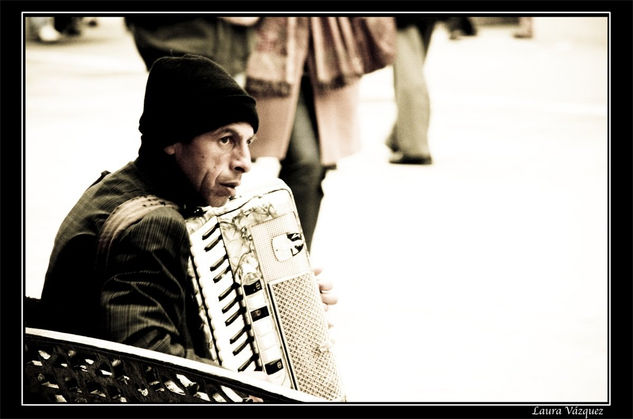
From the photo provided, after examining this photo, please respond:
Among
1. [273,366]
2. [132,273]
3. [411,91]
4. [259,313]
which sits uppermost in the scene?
[411,91]

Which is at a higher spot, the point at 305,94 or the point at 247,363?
the point at 305,94

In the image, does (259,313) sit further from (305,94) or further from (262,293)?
(305,94)

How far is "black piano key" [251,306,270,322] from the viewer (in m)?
2.58

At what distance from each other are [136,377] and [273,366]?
594mm

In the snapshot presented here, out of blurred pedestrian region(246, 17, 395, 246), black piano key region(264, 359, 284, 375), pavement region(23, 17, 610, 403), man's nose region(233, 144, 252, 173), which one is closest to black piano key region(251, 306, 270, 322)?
black piano key region(264, 359, 284, 375)

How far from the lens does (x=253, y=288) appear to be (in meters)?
2.59

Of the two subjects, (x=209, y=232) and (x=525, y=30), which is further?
(x=525, y=30)

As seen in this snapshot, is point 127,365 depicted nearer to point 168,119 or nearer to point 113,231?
point 113,231

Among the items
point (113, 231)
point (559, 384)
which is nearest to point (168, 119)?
point (113, 231)

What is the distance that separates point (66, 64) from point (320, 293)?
8.03m

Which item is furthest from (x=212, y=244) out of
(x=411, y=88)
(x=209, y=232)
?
(x=411, y=88)

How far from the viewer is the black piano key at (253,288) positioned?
8.45 ft

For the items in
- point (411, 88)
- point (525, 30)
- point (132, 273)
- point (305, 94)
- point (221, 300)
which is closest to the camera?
point (132, 273)

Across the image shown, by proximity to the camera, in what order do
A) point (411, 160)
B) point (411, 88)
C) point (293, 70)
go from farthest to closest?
1. point (411, 160)
2. point (411, 88)
3. point (293, 70)
